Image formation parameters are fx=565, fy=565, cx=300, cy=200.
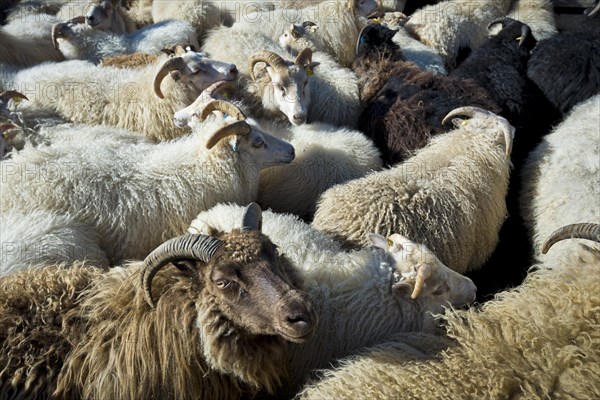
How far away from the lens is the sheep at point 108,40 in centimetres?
680

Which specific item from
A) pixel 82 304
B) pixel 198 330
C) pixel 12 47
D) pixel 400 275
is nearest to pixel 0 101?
pixel 12 47

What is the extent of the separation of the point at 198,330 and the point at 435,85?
3.96 meters

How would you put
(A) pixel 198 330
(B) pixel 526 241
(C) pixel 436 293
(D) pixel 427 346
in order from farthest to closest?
(B) pixel 526 241, (C) pixel 436 293, (D) pixel 427 346, (A) pixel 198 330

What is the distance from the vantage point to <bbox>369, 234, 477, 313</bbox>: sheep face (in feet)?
11.1

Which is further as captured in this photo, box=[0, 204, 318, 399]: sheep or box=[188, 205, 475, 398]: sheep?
box=[188, 205, 475, 398]: sheep

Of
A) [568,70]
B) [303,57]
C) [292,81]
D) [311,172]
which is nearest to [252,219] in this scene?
[311,172]

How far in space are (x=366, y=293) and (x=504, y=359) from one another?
92 cm

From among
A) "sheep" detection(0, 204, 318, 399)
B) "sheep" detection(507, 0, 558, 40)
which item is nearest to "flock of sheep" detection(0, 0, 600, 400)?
"sheep" detection(0, 204, 318, 399)

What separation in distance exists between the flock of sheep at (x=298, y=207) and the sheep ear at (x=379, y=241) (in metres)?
0.02

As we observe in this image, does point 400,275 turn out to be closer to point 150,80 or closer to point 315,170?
point 315,170

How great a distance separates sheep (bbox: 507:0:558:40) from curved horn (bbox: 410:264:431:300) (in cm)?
583

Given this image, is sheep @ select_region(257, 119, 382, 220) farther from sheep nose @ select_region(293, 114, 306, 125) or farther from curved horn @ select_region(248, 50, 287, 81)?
curved horn @ select_region(248, 50, 287, 81)

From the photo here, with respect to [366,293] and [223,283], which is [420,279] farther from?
[223,283]

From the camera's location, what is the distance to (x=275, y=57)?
570 centimetres
